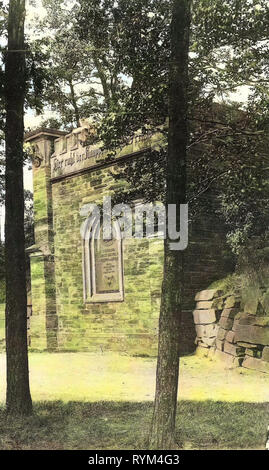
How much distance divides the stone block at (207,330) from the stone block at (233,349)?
0.38 meters

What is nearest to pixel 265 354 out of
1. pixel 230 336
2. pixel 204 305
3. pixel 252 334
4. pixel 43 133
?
pixel 252 334

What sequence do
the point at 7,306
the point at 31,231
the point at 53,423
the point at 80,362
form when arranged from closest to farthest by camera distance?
the point at 53,423 → the point at 7,306 → the point at 80,362 → the point at 31,231

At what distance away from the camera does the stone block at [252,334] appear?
9.84 meters

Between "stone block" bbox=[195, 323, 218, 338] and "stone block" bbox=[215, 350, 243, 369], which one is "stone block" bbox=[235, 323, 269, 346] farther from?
"stone block" bbox=[195, 323, 218, 338]

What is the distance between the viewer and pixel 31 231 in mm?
10539

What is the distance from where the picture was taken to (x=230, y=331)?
10.7 meters

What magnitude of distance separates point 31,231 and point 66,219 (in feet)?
3.60

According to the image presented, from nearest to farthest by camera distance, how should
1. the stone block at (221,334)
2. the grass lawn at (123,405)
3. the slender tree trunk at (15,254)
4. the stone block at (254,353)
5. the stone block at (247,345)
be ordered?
the grass lawn at (123,405) < the slender tree trunk at (15,254) < the stone block at (254,353) < the stone block at (247,345) < the stone block at (221,334)

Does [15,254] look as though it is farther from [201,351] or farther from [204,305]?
[204,305]

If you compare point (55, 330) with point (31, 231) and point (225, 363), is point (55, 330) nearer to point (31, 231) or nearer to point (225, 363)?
point (31, 231)

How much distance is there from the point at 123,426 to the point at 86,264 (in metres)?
3.61

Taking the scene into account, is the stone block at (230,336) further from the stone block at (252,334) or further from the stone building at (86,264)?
the stone building at (86,264)

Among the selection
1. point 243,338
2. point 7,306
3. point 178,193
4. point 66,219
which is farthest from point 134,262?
point 178,193

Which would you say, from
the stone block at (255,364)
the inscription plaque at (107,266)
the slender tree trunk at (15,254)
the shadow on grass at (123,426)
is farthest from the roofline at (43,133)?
the stone block at (255,364)
